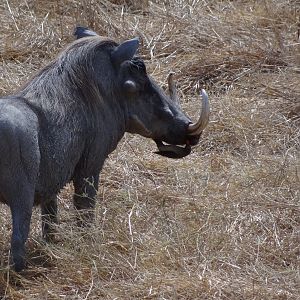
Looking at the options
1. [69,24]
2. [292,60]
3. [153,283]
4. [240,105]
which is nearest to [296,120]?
[240,105]

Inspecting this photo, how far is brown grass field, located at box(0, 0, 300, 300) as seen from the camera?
4871mm

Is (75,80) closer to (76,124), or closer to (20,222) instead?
(76,124)

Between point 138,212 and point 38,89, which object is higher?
point 38,89

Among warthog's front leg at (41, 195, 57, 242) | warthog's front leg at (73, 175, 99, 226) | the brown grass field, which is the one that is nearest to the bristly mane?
warthog's front leg at (73, 175, 99, 226)

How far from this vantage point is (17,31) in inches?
338

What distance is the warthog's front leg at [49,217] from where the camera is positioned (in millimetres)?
5250

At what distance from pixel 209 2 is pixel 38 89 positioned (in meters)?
4.34

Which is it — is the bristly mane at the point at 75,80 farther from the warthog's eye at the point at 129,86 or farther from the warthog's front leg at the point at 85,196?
the warthog's front leg at the point at 85,196

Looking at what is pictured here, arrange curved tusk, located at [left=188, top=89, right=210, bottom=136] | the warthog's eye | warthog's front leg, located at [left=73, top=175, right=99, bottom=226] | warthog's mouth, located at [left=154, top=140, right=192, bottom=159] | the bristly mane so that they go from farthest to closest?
warthog's mouth, located at [left=154, top=140, right=192, bottom=159] → curved tusk, located at [left=188, top=89, right=210, bottom=136] → the warthog's eye → warthog's front leg, located at [left=73, top=175, right=99, bottom=226] → the bristly mane

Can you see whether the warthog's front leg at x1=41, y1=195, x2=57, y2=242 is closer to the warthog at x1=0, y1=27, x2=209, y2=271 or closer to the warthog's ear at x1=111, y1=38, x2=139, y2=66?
the warthog at x1=0, y1=27, x2=209, y2=271

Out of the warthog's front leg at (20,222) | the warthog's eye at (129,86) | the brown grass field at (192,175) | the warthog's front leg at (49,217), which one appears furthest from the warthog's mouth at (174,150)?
the warthog's front leg at (20,222)

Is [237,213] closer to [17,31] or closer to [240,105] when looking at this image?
[240,105]

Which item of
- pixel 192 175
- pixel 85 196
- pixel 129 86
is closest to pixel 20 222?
pixel 85 196

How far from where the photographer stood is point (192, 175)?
652cm
